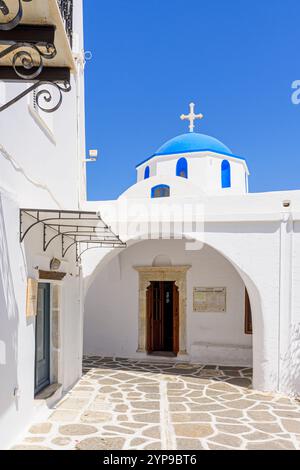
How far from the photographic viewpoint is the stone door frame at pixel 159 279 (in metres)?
10.4

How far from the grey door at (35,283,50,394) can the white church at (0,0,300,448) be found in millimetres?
32

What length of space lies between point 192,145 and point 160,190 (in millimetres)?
3117

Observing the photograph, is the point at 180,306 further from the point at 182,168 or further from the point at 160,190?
the point at 182,168

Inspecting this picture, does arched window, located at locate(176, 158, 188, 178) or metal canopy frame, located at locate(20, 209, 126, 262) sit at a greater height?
arched window, located at locate(176, 158, 188, 178)

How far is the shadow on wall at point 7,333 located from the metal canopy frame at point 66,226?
1.75ft

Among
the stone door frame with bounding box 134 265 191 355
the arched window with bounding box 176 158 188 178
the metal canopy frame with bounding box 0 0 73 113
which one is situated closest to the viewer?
the metal canopy frame with bounding box 0 0 73 113

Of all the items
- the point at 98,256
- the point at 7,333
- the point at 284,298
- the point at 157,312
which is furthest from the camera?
the point at 157,312

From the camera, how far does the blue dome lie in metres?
14.9

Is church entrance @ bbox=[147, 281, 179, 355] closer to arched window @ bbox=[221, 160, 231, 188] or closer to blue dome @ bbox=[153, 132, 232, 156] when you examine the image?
arched window @ bbox=[221, 160, 231, 188]

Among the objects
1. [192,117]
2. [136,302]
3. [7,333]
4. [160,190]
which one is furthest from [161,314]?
[192,117]

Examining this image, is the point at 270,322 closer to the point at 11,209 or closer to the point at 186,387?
the point at 186,387

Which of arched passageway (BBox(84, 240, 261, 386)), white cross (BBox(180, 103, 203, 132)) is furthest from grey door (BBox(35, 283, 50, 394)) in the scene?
A: white cross (BBox(180, 103, 203, 132))

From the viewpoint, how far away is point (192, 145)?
1502cm
